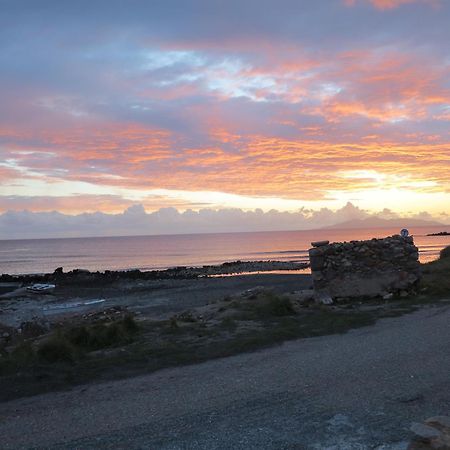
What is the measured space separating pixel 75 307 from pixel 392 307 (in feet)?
62.6

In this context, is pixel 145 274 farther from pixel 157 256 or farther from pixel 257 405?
pixel 157 256

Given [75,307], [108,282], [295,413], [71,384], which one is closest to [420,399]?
[295,413]

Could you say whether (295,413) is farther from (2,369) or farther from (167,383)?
(2,369)

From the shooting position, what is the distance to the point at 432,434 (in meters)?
5.04

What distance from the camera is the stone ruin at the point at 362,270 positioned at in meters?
15.6

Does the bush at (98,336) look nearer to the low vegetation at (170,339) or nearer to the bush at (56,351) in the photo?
the low vegetation at (170,339)

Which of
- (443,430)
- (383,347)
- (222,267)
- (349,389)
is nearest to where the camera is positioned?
(443,430)

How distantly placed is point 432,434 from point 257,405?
2176 millimetres

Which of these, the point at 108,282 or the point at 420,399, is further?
the point at 108,282

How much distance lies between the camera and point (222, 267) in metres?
53.9

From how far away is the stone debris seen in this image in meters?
4.82

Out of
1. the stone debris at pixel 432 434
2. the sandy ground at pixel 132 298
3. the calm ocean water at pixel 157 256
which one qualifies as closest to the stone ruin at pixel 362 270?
the sandy ground at pixel 132 298

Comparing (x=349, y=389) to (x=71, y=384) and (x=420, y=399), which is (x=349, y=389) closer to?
(x=420, y=399)

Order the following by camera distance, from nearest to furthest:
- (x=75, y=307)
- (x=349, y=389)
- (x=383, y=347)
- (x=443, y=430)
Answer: (x=443, y=430)
(x=349, y=389)
(x=383, y=347)
(x=75, y=307)
